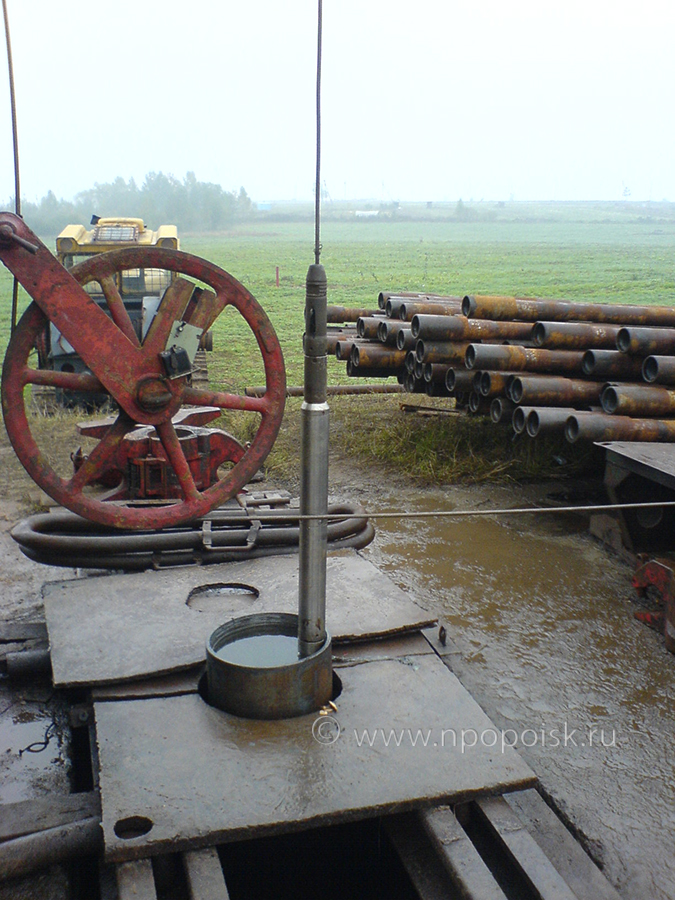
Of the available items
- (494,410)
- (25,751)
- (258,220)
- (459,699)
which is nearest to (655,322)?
(494,410)

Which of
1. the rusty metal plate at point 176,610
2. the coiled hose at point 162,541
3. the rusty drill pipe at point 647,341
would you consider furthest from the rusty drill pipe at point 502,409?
the rusty metal plate at point 176,610

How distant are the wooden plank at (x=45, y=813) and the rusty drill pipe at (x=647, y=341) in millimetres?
4501

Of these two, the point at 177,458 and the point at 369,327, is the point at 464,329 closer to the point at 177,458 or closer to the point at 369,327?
the point at 369,327

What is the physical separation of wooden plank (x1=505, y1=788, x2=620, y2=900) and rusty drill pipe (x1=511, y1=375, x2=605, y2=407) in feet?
10.8

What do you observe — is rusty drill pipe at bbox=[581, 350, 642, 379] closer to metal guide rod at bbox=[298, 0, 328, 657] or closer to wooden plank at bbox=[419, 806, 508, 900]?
metal guide rod at bbox=[298, 0, 328, 657]

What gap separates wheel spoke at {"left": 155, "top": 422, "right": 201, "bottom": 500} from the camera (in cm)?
295

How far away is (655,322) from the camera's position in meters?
6.62

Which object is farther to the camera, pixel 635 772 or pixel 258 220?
pixel 258 220

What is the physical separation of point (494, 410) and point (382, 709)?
147 inches

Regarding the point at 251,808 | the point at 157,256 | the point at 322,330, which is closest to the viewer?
the point at 251,808

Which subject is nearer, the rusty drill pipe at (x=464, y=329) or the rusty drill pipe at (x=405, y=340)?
the rusty drill pipe at (x=464, y=329)

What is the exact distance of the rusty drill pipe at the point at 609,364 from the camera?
577cm

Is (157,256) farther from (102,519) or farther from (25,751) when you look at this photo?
(25,751)

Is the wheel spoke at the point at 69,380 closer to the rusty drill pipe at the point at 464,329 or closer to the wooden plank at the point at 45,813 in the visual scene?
the wooden plank at the point at 45,813
